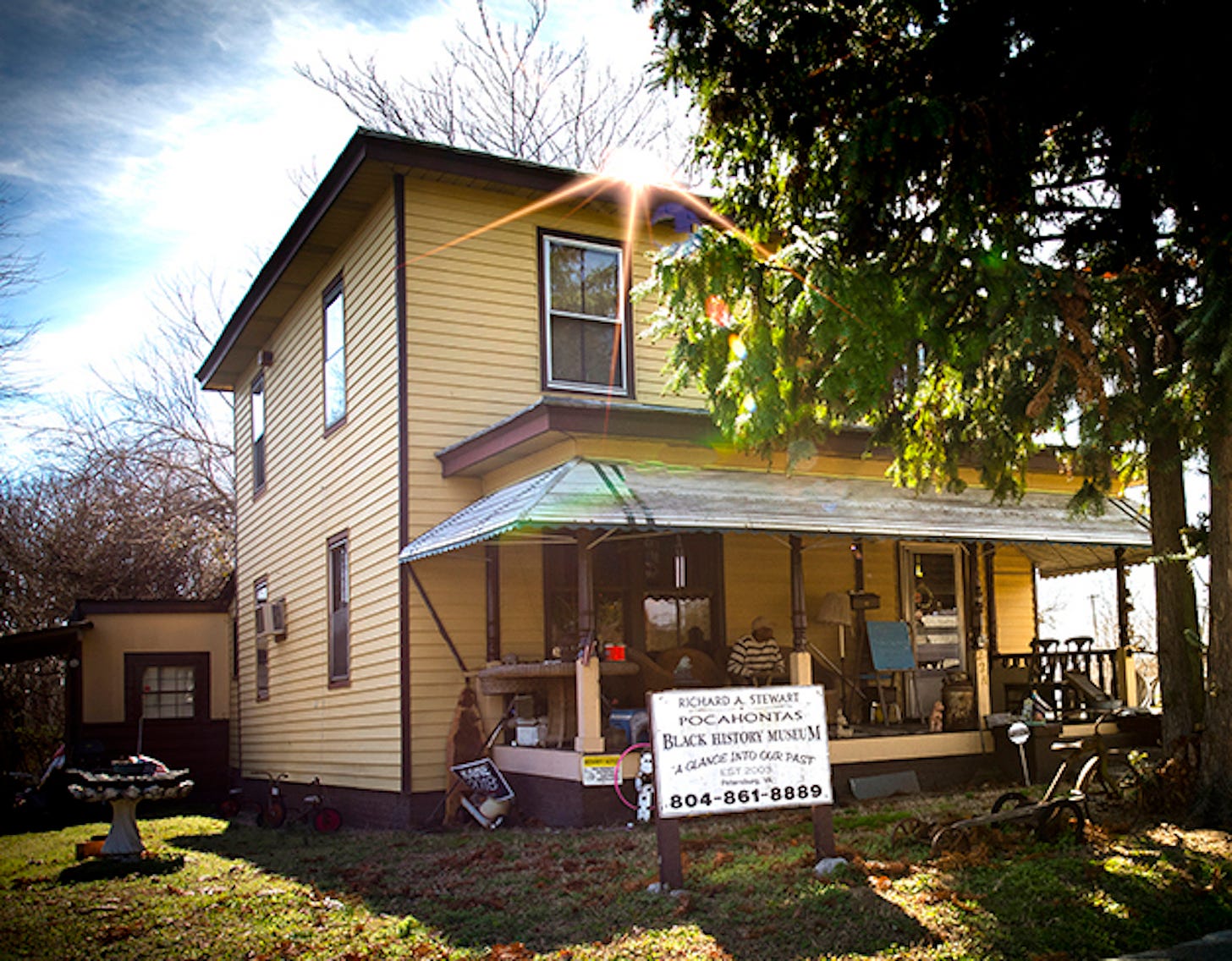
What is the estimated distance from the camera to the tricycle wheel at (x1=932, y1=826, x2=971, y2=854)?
7562 mm

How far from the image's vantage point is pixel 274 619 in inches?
659

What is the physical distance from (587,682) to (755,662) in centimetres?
288

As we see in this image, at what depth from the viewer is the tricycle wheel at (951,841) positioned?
24.8ft

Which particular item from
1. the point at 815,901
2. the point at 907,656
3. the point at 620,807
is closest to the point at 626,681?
the point at 620,807

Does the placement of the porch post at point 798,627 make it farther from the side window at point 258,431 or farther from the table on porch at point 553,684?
the side window at point 258,431

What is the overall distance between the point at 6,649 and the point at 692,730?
1465 cm

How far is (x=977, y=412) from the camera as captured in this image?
10109 millimetres

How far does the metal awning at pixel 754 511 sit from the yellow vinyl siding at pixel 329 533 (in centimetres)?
147

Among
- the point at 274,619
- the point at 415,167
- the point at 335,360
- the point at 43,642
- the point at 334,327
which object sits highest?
the point at 415,167

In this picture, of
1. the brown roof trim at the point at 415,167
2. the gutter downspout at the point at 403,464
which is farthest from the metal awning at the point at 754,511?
the brown roof trim at the point at 415,167

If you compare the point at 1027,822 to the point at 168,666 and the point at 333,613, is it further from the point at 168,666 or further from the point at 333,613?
the point at 168,666

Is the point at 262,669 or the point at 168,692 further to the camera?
the point at 168,692

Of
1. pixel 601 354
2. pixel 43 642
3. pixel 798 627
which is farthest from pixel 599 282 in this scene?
pixel 43 642

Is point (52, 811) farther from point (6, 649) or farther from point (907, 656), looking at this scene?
point (907, 656)
